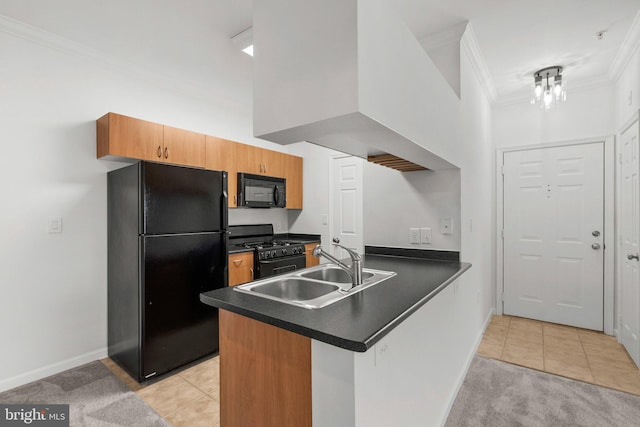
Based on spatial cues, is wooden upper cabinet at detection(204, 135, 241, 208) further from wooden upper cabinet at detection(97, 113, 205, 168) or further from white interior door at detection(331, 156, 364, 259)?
white interior door at detection(331, 156, 364, 259)

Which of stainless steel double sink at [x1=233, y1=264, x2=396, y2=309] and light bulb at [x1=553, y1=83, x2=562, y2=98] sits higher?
light bulb at [x1=553, y1=83, x2=562, y2=98]

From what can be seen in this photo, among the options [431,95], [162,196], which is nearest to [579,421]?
[431,95]

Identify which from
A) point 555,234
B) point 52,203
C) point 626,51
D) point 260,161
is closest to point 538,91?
point 626,51

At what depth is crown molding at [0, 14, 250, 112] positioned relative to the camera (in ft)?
7.31

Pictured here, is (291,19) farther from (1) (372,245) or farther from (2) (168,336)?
(2) (168,336)

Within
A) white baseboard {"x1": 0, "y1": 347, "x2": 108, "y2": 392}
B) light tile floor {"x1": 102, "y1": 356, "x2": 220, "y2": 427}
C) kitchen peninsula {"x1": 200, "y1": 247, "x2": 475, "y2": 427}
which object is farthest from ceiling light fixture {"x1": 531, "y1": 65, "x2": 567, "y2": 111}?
white baseboard {"x1": 0, "y1": 347, "x2": 108, "y2": 392}

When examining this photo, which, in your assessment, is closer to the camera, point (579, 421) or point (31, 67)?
point (579, 421)

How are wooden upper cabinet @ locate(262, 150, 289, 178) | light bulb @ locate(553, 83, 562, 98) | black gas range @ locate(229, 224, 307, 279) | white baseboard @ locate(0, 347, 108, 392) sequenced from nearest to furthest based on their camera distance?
1. white baseboard @ locate(0, 347, 108, 392)
2. light bulb @ locate(553, 83, 562, 98)
3. black gas range @ locate(229, 224, 307, 279)
4. wooden upper cabinet @ locate(262, 150, 289, 178)

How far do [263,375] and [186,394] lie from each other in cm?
130

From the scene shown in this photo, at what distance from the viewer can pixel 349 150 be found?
5.37ft

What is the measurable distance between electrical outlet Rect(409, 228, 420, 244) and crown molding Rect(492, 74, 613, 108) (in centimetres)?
233

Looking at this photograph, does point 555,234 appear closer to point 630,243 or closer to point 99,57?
point 630,243

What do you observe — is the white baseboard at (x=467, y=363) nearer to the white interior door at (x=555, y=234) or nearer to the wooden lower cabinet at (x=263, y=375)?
the white interior door at (x=555, y=234)

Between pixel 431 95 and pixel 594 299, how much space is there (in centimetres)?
320
